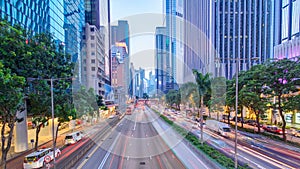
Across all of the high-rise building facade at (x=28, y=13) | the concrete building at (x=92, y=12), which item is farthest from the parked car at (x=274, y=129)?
the concrete building at (x=92, y=12)

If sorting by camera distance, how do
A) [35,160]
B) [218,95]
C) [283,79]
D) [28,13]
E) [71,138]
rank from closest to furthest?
[35,160] < [283,79] < [71,138] < [28,13] < [218,95]

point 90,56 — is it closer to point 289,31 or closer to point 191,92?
point 191,92

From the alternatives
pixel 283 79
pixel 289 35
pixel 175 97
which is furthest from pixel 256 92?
pixel 289 35

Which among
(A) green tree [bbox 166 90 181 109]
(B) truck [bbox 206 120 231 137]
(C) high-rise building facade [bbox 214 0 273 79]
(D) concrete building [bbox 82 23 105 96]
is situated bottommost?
(B) truck [bbox 206 120 231 137]

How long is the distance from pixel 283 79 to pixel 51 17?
3154 centimetres

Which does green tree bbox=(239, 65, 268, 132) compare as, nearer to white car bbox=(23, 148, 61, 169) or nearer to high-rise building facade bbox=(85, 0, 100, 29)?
white car bbox=(23, 148, 61, 169)

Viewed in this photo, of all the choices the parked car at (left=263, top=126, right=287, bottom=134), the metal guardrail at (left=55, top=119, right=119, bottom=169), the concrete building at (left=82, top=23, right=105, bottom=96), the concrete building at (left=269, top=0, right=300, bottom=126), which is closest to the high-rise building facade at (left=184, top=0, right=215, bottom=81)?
the concrete building at (left=269, top=0, right=300, bottom=126)

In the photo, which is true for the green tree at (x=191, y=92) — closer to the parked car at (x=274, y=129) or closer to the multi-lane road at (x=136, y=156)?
the parked car at (x=274, y=129)

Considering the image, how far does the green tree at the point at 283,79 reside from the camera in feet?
59.7

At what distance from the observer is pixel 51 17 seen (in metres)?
27.8

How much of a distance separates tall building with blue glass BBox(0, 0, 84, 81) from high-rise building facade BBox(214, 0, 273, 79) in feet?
162

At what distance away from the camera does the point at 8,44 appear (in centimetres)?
941

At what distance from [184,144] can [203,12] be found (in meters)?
55.1

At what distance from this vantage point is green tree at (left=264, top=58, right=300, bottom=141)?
18.2 meters
